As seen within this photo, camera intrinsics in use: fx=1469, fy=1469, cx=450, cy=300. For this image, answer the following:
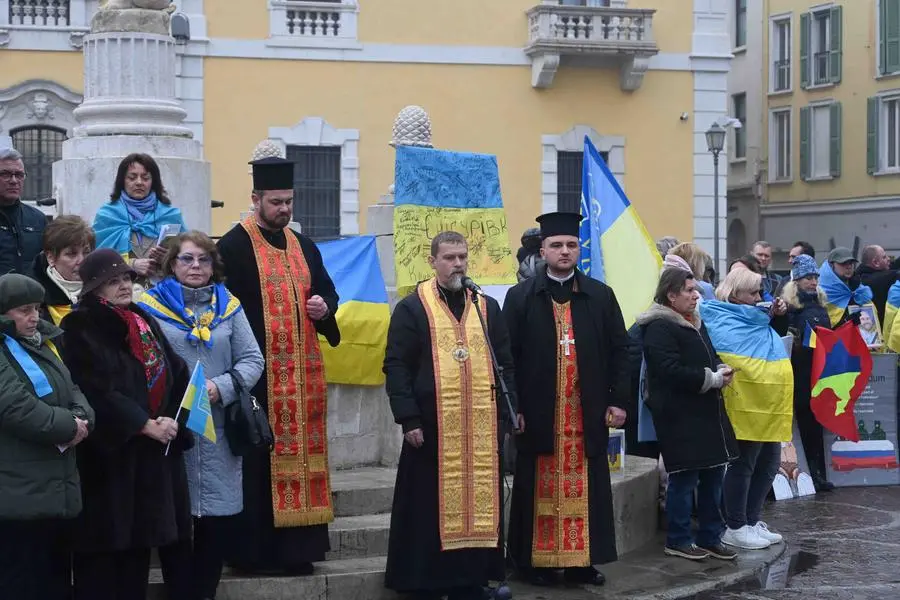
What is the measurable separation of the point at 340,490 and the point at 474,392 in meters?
1.15

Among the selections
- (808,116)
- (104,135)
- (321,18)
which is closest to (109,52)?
(104,135)

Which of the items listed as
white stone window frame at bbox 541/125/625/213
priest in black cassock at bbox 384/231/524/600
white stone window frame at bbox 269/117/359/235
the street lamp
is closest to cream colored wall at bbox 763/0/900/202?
the street lamp

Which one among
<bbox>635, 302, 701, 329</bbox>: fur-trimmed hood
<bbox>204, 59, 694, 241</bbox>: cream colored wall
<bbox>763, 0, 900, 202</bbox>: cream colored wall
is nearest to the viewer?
<bbox>635, 302, 701, 329</bbox>: fur-trimmed hood

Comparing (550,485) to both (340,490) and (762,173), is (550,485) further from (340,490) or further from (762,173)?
(762,173)

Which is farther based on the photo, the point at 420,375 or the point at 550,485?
the point at 550,485

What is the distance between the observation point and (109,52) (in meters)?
9.27

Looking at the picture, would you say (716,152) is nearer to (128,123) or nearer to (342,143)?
(342,143)

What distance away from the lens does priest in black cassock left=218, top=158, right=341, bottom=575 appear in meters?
7.36

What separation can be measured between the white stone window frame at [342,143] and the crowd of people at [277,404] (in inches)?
639

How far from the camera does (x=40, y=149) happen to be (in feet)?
80.9

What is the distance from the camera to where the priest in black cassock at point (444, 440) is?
7465 mm

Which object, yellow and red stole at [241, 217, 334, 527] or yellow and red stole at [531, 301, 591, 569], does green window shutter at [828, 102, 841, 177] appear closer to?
yellow and red stole at [531, 301, 591, 569]

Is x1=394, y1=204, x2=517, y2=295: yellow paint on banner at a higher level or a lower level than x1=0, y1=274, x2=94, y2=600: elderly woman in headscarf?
higher

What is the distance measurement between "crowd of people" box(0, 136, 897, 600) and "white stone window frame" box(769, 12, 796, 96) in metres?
29.3
